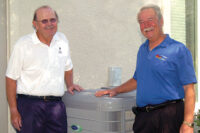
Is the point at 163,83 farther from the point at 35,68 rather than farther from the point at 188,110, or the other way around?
the point at 35,68

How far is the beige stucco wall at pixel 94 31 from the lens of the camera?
450 centimetres

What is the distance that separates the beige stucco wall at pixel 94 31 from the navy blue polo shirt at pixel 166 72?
84.4 inches

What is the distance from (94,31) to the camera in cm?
513

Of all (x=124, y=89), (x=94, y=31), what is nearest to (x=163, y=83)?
(x=124, y=89)

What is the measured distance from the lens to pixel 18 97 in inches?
136

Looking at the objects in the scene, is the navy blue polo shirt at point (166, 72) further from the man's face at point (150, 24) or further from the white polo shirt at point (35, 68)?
the white polo shirt at point (35, 68)

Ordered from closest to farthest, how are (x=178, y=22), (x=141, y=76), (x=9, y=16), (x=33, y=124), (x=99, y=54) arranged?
(x=141, y=76) < (x=33, y=124) < (x=9, y=16) < (x=99, y=54) < (x=178, y=22)

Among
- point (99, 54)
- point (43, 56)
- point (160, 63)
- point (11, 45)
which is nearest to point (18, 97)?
A: point (43, 56)

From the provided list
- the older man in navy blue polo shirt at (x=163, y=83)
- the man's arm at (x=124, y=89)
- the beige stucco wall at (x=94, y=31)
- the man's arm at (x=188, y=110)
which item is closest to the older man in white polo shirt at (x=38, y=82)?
the man's arm at (x=124, y=89)

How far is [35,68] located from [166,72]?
1320 mm

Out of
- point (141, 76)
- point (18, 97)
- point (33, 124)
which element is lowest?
point (33, 124)

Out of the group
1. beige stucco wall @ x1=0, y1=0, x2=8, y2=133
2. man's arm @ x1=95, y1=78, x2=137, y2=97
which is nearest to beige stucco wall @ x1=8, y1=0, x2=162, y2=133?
beige stucco wall @ x1=0, y1=0, x2=8, y2=133

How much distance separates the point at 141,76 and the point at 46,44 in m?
1.10

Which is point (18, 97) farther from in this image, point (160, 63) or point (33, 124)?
point (160, 63)
